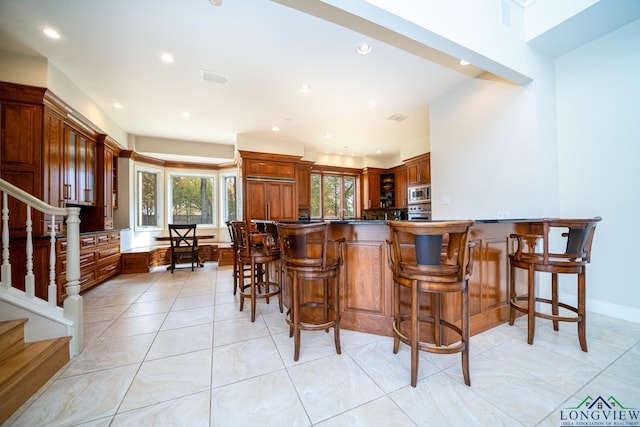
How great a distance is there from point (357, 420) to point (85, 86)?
5.13 meters

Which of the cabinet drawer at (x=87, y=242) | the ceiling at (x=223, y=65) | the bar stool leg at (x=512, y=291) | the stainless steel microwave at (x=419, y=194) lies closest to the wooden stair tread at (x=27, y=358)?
the cabinet drawer at (x=87, y=242)

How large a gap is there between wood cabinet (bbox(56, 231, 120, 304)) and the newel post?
4.86ft

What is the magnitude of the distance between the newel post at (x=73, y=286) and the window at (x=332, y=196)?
210 inches

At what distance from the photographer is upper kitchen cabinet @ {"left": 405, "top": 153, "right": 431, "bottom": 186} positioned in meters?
5.59

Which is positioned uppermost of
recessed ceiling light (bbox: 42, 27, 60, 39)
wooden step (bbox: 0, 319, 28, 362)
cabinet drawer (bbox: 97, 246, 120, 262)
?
recessed ceiling light (bbox: 42, 27, 60, 39)

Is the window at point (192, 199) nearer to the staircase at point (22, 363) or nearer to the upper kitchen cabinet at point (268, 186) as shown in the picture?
the upper kitchen cabinet at point (268, 186)

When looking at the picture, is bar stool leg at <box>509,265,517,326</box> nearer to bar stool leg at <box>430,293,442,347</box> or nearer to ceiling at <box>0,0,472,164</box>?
bar stool leg at <box>430,293,442,347</box>

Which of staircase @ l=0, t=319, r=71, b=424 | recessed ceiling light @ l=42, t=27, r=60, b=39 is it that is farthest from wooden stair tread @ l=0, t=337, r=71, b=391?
recessed ceiling light @ l=42, t=27, r=60, b=39

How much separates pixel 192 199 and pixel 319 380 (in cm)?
643

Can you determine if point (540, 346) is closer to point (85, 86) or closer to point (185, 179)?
point (85, 86)

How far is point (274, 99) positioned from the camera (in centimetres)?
380

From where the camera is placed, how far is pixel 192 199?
21.9 feet

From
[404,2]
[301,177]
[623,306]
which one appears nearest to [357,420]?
[404,2]

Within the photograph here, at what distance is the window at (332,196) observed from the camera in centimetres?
707
